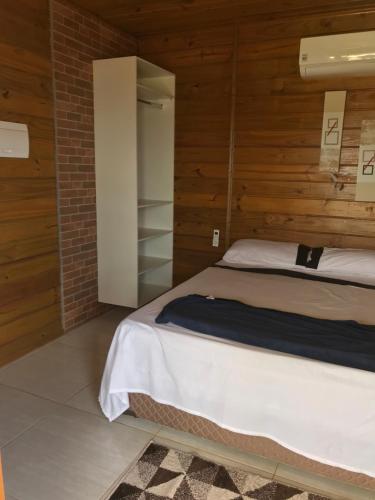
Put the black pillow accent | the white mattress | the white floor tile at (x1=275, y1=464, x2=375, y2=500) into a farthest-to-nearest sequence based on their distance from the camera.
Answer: the black pillow accent, the white floor tile at (x1=275, y1=464, x2=375, y2=500), the white mattress

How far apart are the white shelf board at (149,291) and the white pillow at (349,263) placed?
1.50 meters

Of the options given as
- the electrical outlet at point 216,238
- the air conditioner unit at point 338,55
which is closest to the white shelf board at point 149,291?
the electrical outlet at point 216,238

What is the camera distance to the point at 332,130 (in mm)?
3143

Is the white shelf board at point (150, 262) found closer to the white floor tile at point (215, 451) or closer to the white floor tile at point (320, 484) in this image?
the white floor tile at point (215, 451)

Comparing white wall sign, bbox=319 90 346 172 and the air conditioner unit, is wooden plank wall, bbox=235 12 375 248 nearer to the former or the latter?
white wall sign, bbox=319 90 346 172

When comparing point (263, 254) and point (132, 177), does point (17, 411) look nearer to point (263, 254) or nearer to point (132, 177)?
point (132, 177)

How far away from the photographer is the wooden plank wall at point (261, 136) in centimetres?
314

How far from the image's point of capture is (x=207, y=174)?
360 centimetres

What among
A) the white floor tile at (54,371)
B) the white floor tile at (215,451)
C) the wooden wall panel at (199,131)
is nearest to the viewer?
the white floor tile at (215,451)

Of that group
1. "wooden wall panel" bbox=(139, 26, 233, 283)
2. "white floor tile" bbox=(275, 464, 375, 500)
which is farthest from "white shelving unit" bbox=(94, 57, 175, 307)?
"white floor tile" bbox=(275, 464, 375, 500)

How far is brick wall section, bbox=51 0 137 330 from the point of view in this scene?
294cm

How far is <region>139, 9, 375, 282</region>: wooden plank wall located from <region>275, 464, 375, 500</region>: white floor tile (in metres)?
1.91

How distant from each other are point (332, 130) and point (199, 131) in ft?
3.61

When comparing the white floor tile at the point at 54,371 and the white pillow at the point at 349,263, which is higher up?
the white pillow at the point at 349,263
